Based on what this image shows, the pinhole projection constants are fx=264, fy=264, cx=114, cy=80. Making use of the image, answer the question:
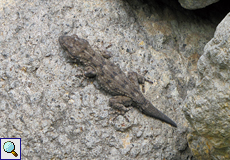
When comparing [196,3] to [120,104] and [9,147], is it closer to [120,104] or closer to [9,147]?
[120,104]

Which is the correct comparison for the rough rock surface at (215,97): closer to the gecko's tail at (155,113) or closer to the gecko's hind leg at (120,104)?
the gecko's tail at (155,113)

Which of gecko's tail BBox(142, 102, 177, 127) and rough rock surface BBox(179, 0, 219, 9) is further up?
rough rock surface BBox(179, 0, 219, 9)

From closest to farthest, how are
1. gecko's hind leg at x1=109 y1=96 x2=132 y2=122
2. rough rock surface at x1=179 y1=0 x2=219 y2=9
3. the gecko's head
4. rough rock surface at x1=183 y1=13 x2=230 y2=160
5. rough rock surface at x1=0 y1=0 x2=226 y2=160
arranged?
rough rock surface at x1=183 y1=13 x2=230 y2=160 → rough rock surface at x1=179 y1=0 x2=219 y2=9 → rough rock surface at x1=0 y1=0 x2=226 y2=160 → gecko's hind leg at x1=109 y1=96 x2=132 y2=122 → the gecko's head

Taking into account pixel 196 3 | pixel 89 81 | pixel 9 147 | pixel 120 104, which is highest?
pixel 196 3

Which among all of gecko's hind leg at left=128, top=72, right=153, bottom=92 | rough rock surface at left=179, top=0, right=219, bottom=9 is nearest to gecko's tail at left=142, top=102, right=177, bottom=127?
gecko's hind leg at left=128, top=72, right=153, bottom=92

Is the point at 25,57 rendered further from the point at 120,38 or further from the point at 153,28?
the point at 153,28

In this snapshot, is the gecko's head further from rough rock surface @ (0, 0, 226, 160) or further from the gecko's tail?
the gecko's tail

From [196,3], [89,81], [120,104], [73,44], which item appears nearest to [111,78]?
[89,81]
